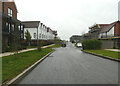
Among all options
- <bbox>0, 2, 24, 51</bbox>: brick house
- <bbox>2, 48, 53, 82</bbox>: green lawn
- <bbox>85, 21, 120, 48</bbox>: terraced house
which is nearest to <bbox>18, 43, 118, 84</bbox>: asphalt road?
<bbox>2, 48, 53, 82</bbox>: green lawn

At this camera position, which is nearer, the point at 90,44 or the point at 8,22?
the point at 8,22

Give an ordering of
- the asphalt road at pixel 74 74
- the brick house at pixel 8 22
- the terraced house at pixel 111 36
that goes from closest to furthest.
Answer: the asphalt road at pixel 74 74 → the brick house at pixel 8 22 → the terraced house at pixel 111 36

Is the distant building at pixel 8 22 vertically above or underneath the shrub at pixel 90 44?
above

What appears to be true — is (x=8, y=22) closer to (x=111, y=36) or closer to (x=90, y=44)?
(x=90, y=44)

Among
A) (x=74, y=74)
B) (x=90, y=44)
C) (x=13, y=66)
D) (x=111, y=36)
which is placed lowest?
(x=74, y=74)

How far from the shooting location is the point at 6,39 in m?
19.0

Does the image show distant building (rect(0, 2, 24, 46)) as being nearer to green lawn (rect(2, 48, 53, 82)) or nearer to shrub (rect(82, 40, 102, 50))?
green lawn (rect(2, 48, 53, 82))

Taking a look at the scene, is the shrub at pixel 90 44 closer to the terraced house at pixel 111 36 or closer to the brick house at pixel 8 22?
the terraced house at pixel 111 36

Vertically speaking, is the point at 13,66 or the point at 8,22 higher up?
the point at 8,22

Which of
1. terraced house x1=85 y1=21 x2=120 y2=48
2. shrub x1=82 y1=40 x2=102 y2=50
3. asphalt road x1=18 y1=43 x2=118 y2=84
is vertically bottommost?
asphalt road x1=18 y1=43 x2=118 y2=84

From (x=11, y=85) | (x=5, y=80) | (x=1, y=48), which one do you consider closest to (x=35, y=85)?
(x=11, y=85)

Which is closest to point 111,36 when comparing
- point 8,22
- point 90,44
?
point 90,44

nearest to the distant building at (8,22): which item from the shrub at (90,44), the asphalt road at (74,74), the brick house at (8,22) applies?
the brick house at (8,22)

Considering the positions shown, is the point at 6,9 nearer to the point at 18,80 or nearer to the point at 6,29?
the point at 6,29
